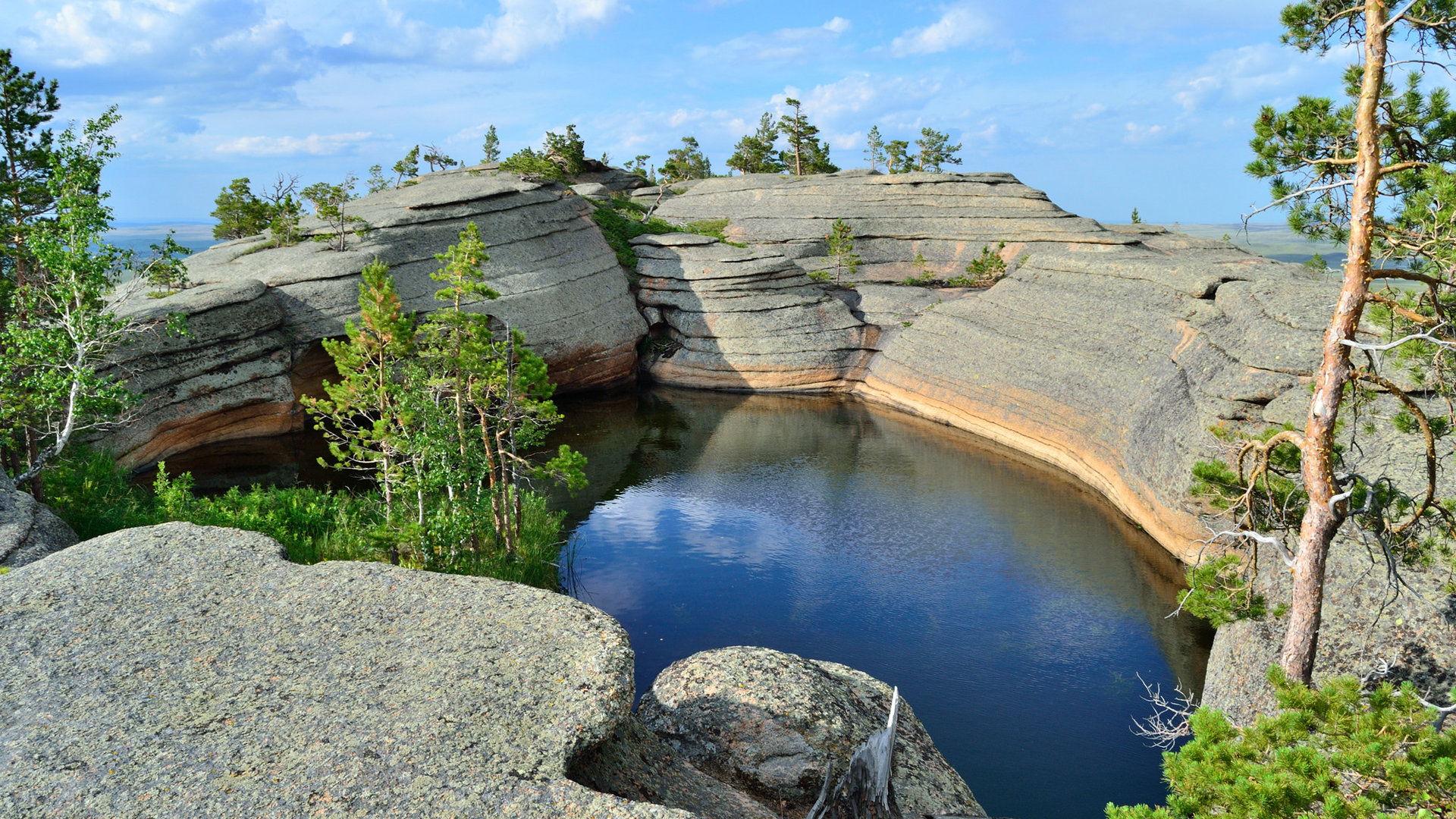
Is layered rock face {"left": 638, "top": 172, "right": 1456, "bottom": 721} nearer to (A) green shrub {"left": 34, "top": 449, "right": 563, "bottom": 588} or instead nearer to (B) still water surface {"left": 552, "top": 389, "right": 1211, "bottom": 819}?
(B) still water surface {"left": 552, "top": 389, "right": 1211, "bottom": 819}

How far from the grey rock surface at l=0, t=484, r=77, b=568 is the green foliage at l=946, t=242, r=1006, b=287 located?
120 ft

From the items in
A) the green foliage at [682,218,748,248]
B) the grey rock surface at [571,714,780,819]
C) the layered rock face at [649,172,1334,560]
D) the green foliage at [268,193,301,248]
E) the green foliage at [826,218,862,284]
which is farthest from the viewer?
the green foliage at [682,218,748,248]

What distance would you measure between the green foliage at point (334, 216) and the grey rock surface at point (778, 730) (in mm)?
28739

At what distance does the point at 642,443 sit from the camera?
3225 centimetres

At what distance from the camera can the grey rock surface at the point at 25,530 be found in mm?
12719

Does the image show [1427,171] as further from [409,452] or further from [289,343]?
[289,343]

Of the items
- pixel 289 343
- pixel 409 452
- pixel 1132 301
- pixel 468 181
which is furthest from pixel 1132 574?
pixel 468 181

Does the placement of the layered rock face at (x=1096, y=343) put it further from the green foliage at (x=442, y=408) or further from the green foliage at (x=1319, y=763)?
the green foliage at (x=442, y=408)

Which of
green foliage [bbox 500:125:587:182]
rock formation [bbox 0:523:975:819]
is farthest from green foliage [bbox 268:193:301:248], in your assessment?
rock formation [bbox 0:523:975:819]

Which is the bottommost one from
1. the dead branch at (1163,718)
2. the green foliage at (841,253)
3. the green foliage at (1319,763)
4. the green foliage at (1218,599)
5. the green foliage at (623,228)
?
the dead branch at (1163,718)

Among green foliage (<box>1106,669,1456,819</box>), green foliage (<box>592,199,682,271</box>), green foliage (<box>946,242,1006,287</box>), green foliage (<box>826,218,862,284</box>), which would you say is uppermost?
green foliage (<box>592,199,682,271</box>)

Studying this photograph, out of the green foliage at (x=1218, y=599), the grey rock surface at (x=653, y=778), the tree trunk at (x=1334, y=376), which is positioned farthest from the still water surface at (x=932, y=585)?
the grey rock surface at (x=653, y=778)

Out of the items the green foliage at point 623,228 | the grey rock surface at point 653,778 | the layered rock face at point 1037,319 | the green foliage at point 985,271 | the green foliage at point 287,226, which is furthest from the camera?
the green foliage at point 623,228

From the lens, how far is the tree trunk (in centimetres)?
994
